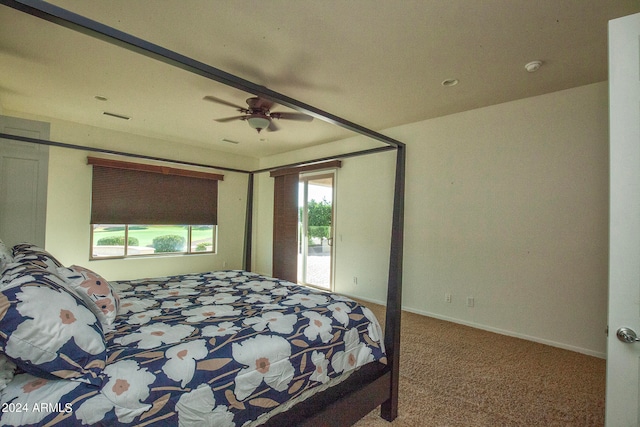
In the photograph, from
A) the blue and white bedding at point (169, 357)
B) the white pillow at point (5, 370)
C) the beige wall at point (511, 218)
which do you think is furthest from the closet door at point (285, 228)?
the white pillow at point (5, 370)

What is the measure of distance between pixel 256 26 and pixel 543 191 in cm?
321

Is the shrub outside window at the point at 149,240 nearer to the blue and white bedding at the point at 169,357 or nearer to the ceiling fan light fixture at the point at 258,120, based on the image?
the ceiling fan light fixture at the point at 258,120

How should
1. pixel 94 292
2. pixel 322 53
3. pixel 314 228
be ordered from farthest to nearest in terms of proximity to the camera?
pixel 314 228, pixel 322 53, pixel 94 292

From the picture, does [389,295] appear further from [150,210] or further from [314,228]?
[150,210]

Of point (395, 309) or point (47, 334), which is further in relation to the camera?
point (395, 309)

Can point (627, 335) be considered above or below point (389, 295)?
above

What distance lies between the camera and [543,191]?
3.12 meters

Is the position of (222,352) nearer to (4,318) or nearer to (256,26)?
(4,318)

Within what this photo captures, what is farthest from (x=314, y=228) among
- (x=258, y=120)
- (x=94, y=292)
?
(x=94, y=292)

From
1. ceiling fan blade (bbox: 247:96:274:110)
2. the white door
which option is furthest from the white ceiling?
the white door

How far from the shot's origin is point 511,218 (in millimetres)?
3312

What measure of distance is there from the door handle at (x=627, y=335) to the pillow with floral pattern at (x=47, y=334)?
185 centimetres

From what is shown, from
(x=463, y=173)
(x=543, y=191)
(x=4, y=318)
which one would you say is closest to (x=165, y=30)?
(x=4, y=318)

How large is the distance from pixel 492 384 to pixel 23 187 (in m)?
5.02
